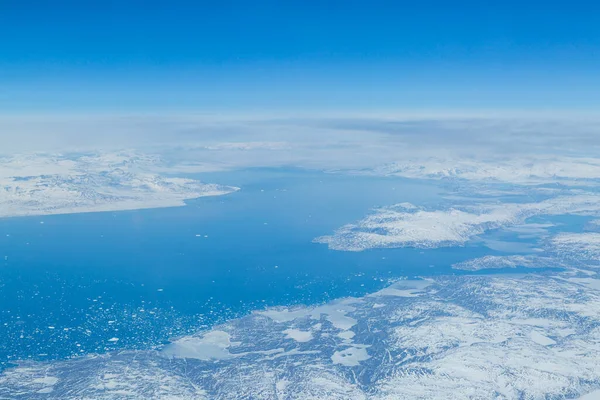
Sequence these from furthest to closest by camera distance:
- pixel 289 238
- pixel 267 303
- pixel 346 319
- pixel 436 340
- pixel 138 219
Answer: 1. pixel 138 219
2. pixel 289 238
3. pixel 267 303
4. pixel 346 319
5. pixel 436 340

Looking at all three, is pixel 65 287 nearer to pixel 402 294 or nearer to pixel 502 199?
pixel 402 294

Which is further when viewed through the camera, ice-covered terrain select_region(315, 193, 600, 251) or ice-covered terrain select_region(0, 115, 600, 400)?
ice-covered terrain select_region(315, 193, 600, 251)

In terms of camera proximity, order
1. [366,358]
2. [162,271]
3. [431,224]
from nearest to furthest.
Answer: [366,358] → [162,271] → [431,224]

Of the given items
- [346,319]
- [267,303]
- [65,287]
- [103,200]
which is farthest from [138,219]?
[346,319]

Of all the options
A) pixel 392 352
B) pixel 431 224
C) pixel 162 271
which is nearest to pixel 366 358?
pixel 392 352

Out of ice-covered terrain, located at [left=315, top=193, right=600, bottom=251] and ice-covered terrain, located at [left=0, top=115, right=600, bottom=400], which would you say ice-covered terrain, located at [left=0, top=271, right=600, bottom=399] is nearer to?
ice-covered terrain, located at [left=0, top=115, right=600, bottom=400]

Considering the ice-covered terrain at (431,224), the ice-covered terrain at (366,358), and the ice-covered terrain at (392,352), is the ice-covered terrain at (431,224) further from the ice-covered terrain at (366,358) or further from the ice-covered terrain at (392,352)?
the ice-covered terrain at (366,358)

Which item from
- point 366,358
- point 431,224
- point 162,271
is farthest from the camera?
point 431,224

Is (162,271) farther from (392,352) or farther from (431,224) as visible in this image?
(431,224)

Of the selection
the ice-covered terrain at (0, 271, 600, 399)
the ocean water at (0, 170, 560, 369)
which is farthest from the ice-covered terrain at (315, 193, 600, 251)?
the ice-covered terrain at (0, 271, 600, 399)
